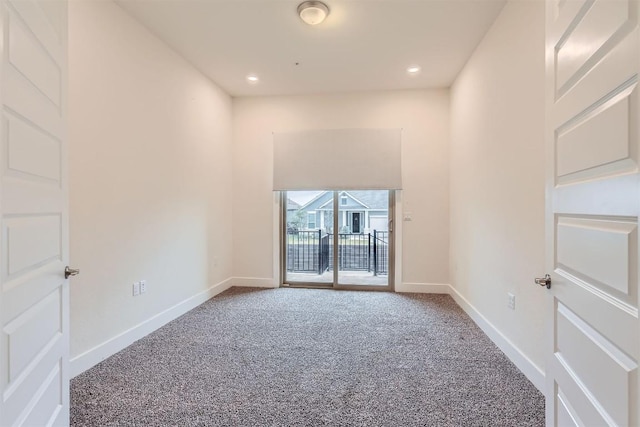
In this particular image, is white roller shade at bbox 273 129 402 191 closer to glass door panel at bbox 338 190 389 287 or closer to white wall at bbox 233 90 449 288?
white wall at bbox 233 90 449 288

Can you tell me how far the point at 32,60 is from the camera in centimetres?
110

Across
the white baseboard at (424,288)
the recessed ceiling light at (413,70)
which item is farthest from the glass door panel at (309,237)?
the recessed ceiling light at (413,70)

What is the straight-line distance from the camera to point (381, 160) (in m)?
4.09

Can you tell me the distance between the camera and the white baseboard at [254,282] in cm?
436

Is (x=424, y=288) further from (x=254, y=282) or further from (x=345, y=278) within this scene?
(x=254, y=282)

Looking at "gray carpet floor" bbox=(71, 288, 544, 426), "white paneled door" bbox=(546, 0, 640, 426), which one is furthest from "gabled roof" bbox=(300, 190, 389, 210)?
"white paneled door" bbox=(546, 0, 640, 426)

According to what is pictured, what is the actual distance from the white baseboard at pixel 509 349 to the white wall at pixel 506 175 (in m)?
0.03

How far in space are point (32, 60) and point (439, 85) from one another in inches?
155

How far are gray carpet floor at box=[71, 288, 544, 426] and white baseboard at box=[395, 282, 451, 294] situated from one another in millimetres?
851

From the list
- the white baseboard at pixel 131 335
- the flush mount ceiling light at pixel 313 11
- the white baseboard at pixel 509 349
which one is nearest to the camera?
the white baseboard at pixel 509 349

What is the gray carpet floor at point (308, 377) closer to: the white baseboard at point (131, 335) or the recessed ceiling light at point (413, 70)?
the white baseboard at point (131, 335)

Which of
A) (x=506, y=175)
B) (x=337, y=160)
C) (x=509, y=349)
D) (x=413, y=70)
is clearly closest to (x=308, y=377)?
(x=509, y=349)

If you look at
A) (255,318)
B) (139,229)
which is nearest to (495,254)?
(255,318)

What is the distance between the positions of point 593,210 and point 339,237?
139 inches
